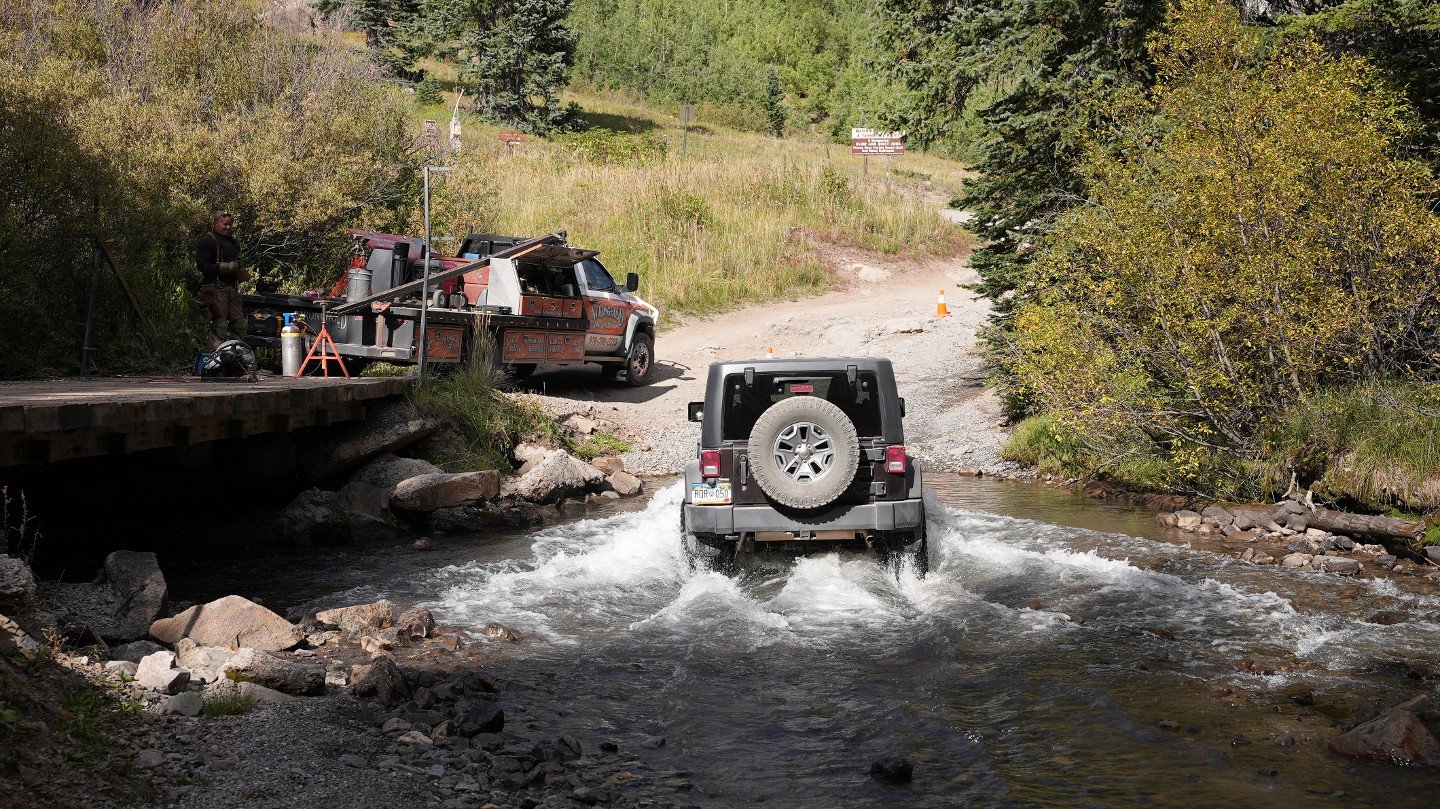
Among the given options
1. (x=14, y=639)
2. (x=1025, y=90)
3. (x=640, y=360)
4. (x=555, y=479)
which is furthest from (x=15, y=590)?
(x=1025, y=90)

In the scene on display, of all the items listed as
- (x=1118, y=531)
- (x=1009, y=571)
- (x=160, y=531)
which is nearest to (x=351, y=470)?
(x=160, y=531)

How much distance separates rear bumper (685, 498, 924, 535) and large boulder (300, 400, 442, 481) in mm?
6107

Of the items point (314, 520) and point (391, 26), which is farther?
point (391, 26)

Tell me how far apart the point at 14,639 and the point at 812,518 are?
499cm

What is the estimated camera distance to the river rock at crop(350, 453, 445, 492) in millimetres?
12633

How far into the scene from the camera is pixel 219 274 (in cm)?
1337

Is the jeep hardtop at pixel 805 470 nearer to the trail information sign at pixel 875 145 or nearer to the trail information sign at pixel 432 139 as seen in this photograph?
the trail information sign at pixel 432 139

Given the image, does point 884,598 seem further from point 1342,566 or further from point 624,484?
point 624,484

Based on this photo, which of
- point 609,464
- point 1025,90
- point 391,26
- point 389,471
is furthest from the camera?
point 391,26

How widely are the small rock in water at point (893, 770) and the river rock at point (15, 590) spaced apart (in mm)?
4559

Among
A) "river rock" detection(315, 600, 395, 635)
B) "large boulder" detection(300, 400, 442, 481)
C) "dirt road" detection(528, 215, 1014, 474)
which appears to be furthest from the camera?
"dirt road" detection(528, 215, 1014, 474)

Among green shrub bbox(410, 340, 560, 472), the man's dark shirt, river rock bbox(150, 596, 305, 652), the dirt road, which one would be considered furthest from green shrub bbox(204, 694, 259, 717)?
the dirt road

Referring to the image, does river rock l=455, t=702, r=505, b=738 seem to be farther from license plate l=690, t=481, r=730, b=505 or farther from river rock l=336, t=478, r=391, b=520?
river rock l=336, t=478, r=391, b=520

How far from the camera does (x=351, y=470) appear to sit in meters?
13.0
